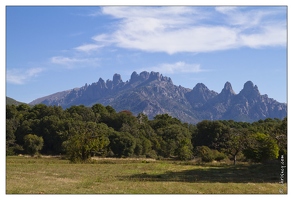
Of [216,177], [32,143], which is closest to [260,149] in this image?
[216,177]

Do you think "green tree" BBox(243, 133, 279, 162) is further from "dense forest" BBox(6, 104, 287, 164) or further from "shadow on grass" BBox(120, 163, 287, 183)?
"shadow on grass" BBox(120, 163, 287, 183)

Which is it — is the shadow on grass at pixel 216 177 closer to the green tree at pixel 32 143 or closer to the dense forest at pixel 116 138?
the dense forest at pixel 116 138

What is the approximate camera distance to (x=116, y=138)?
2509 inches

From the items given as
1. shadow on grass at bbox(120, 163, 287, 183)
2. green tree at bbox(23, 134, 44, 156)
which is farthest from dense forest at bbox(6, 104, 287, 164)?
shadow on grass at bbox(120, 163, 287, 183)

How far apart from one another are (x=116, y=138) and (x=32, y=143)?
14.8 meters

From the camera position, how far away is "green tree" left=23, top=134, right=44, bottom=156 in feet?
202

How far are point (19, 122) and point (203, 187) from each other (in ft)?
191

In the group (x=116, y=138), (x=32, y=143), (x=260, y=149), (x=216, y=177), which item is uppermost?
(x=116, y=138)

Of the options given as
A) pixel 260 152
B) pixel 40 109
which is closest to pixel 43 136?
pixel 40 109

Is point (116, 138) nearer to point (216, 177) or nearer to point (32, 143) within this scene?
point (32, 143)

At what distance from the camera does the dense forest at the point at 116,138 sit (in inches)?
1858

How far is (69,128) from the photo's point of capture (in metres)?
65.6
